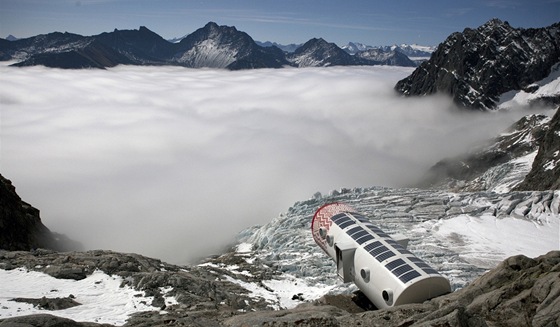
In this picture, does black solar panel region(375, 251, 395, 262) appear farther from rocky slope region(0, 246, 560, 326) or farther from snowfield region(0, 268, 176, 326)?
snowfield region(0, 268, 176, 326)

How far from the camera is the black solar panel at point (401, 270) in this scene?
26709 mm

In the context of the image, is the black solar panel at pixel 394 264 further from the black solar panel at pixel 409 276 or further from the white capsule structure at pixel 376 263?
the black solar panel at pixel 409 276

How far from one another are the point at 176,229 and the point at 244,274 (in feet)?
330

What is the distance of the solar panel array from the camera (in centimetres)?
2669

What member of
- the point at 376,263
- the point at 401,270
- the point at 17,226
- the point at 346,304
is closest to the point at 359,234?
the point at 376,263

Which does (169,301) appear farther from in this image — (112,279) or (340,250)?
(340,250)

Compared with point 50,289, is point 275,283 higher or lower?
lower

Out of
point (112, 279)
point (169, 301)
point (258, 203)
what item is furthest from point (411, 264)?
point (258, 203)

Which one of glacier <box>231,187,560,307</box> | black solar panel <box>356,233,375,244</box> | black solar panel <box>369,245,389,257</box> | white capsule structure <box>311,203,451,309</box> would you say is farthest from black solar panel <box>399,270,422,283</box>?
glacier <box>231,187,560,307</box>

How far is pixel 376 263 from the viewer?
29.1 m

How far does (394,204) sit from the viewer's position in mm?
67562

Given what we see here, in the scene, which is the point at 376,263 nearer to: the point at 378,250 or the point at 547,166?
the point at 378,250

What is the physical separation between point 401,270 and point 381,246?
372cm

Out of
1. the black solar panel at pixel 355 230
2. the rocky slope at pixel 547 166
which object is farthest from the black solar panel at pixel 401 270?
the rocky slope at pixel 547 166
